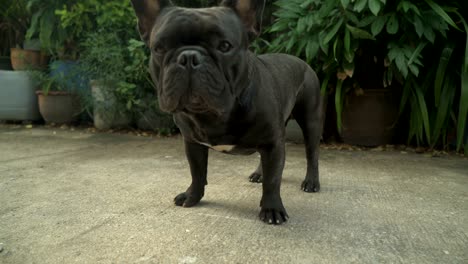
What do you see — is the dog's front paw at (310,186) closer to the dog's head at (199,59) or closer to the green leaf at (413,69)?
the dog's head at (199,59)

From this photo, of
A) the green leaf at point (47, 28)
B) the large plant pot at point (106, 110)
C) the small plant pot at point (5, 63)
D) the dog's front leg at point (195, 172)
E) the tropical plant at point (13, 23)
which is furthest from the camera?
the small plant pot at point (5, 63)

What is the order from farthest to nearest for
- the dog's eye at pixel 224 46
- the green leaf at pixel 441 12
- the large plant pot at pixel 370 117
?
the large plant pot at pixel 370 117 < the green leaf at pixel 441 12 < the dog's eye at pixel 224 46

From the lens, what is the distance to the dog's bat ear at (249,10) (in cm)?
186

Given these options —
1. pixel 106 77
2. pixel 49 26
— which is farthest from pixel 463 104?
pixel 49 26

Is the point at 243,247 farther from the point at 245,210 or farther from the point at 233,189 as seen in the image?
the point at 233,189

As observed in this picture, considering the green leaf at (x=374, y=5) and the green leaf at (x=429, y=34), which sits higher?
the green leaf at (x=374, y=5)

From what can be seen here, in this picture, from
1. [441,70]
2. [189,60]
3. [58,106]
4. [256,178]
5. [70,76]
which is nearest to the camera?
[189,60]

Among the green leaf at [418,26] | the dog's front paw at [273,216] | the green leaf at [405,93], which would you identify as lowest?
the dog's front paw at [273,216]

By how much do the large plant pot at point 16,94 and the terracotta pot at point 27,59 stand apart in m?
0.16

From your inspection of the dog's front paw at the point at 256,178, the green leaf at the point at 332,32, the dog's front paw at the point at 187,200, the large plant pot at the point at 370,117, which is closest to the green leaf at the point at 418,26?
the green leaf at the point at 332,32

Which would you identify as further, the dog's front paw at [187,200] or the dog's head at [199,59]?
the dog's front paw at [187,200]

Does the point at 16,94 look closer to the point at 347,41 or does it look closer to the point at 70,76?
the point at 70,76

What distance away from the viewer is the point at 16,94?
18.2ft

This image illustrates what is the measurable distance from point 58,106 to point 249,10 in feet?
14.5
